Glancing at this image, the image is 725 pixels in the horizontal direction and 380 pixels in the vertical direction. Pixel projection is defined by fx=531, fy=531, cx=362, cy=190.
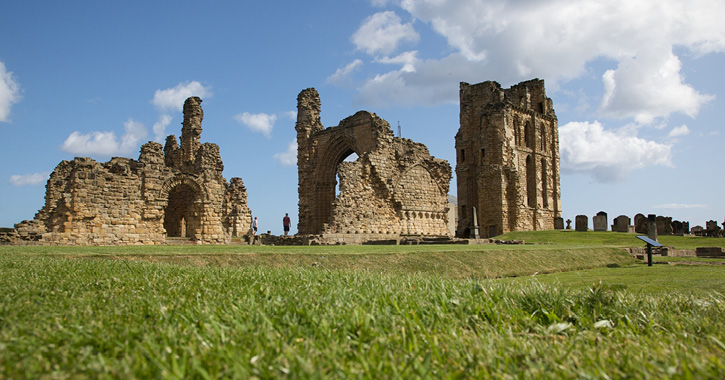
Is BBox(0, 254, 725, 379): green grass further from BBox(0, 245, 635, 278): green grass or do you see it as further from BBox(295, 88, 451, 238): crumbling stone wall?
BBox(295, 88, 451, 238): crumbling stone wall

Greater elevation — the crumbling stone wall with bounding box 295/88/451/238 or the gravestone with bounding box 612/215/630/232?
the crumbling stone wall with bounding box 295/88/451/238

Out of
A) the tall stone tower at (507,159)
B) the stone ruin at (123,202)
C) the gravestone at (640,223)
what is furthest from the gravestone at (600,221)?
the stone ruin at (123,202)

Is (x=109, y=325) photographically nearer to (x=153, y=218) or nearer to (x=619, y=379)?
(x=619, y=379)

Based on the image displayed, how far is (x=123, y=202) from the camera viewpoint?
19.0 metres

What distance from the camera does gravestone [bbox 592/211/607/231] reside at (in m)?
30.4

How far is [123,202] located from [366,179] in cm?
997

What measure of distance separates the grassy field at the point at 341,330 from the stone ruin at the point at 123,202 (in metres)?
15.0

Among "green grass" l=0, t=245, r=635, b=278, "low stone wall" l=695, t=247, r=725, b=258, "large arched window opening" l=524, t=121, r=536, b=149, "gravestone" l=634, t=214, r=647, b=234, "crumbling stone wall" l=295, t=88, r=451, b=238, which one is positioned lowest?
"low stone wall" l=695, t=247, r=725, b=258

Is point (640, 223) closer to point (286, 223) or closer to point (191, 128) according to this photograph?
point (286, 223)

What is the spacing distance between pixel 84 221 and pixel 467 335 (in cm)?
1841

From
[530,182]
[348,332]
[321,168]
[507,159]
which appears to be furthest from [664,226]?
[348,332]

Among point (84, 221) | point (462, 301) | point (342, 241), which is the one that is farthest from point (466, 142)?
point (462, 301)

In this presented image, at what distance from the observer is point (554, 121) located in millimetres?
42375

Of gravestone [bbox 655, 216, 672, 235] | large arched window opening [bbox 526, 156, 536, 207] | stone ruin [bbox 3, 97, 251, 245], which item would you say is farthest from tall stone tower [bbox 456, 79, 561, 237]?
stone ruin [bbox 3, 97, 251, 245]
